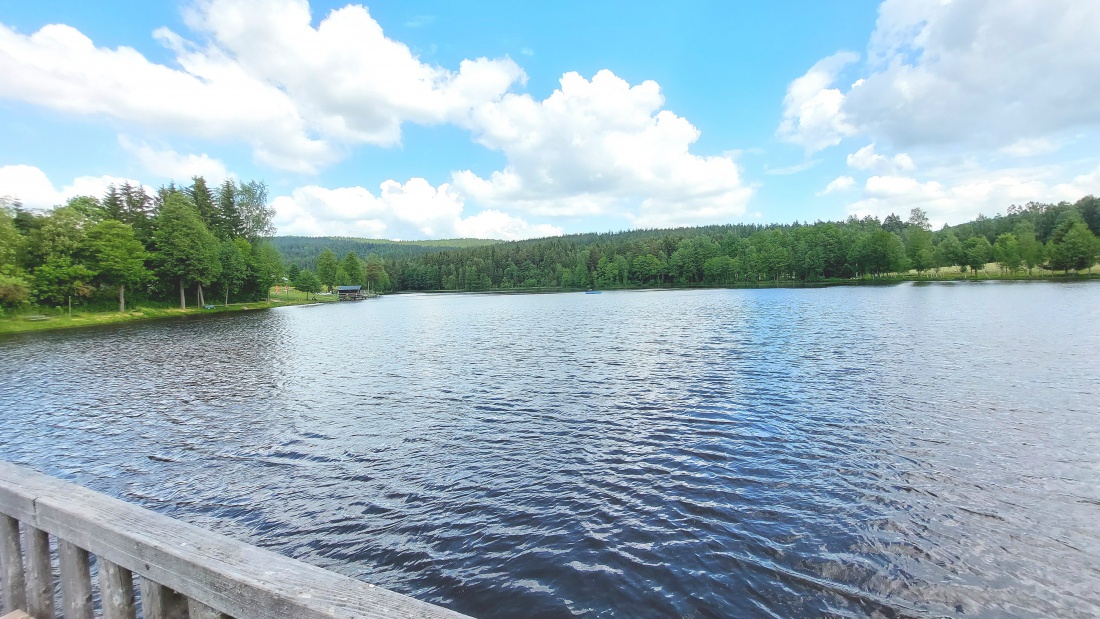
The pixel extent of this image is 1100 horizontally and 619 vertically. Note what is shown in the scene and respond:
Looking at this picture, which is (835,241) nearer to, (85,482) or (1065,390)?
(1065,390)

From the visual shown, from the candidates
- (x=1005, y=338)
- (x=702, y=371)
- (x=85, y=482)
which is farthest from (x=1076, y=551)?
(x=1005, y=338)

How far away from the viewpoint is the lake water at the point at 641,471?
885 centimetres

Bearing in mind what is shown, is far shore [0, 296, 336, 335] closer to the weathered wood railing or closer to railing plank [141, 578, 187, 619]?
the weathered wood railing

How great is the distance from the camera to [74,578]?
3.76 metres

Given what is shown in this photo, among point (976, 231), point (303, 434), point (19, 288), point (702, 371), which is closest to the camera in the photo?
point (303, 434)

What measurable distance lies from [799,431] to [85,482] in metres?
21.2

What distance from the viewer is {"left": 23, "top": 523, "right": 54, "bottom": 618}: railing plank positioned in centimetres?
398

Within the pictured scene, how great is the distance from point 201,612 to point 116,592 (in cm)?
93

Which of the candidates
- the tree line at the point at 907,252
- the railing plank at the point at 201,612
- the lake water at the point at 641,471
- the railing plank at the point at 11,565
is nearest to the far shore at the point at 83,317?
the lake water at the point at 641,471

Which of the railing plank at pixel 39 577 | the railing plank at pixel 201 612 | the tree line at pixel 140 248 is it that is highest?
the tree line at pixel 140 248

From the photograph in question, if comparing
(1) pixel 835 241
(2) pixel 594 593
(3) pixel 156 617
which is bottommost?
(2) pixel 594 593

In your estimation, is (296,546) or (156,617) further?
(296,546)

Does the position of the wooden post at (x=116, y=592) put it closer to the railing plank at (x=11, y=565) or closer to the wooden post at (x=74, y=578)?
the wooden post at (x=74, y=578)

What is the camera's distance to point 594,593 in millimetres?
8648
